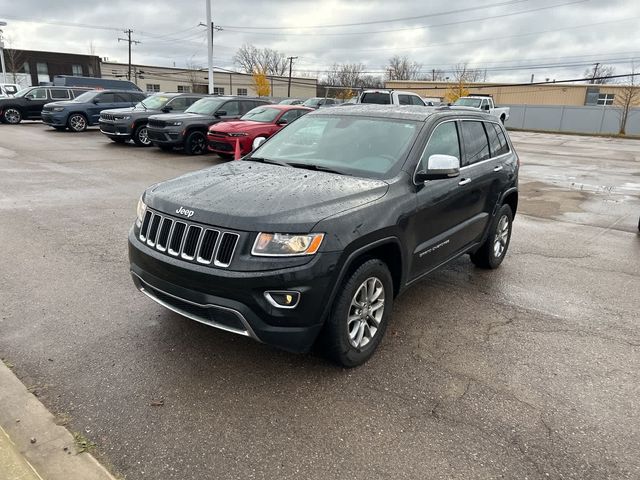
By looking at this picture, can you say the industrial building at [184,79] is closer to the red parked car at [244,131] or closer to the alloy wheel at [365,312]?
the red parked car at [244,131]

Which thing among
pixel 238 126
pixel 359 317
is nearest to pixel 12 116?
pixel 238 126

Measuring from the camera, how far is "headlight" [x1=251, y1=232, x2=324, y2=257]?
2.91m

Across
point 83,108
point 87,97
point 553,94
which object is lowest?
point 83,108

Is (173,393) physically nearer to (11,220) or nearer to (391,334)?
(391,334)

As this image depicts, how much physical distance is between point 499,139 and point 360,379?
355 centimetres

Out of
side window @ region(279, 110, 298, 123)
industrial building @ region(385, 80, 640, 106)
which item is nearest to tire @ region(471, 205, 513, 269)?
side window @ region(279, 110, 298, 123)

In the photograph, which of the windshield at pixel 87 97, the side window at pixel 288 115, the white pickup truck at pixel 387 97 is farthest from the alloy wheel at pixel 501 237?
the windshield at pixel 87 97

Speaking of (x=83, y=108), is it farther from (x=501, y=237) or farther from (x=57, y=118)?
(x=501, y=237)

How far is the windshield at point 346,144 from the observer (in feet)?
12.9

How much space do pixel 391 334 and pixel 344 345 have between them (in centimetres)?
85

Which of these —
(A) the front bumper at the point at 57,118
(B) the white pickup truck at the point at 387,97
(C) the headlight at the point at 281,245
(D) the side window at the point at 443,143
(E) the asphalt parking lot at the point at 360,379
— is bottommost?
(E) the asphalt parking lot at the point at 360,379

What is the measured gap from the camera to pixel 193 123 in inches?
566

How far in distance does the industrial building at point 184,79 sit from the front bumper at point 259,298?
67.5m

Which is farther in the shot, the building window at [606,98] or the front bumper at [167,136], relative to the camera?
the building window at [606,98]
